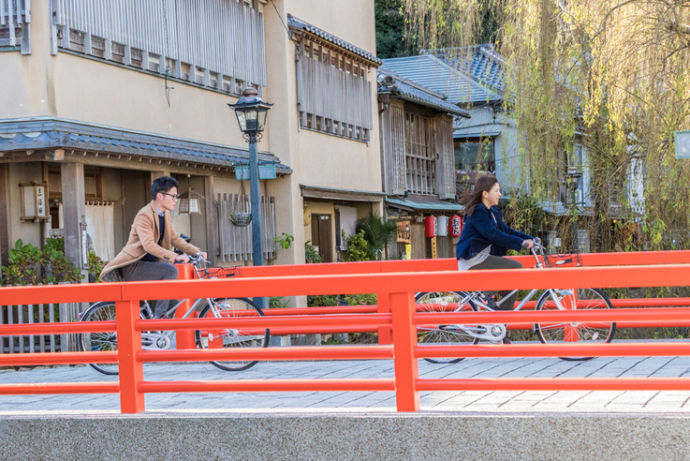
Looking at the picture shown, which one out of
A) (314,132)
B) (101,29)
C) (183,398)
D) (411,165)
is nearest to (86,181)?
(101,29)

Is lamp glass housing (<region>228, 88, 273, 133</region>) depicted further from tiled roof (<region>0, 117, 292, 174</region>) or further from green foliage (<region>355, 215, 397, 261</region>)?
green foliage (<region>355, 215, 397, 261</region>)

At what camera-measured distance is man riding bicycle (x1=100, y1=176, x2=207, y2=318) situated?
9484 mm

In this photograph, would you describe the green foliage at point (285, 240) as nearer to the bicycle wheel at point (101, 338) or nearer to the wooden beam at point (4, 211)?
the wooden beam at point (4, 211)

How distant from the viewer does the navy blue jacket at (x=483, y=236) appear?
29.0 ft

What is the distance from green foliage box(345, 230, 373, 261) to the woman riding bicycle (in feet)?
47.7

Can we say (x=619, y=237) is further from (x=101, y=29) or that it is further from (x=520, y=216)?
(x=101, y=29)

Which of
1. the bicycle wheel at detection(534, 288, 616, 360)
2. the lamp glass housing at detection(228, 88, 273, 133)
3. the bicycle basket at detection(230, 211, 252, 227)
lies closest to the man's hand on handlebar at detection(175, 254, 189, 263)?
the bicycle wheel at detection(534, 288, 616, 360)

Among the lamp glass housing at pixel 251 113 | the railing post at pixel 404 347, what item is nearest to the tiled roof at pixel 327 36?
the lamp glass housing at pixel 251 113

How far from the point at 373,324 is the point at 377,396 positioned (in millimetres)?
1517

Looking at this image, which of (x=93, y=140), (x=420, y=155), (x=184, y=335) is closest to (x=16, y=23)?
(x=93, y=140)

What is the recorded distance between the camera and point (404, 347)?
19.2 feet

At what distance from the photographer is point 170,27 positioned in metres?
16.6

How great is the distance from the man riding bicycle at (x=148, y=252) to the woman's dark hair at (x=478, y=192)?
2675 mm

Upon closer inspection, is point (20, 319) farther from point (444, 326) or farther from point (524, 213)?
point (524, 213)
